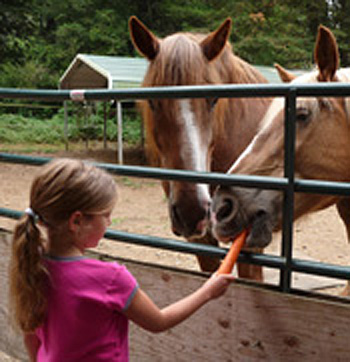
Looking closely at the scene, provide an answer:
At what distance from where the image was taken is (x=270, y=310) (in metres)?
1.67

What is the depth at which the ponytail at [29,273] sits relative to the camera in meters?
1.23

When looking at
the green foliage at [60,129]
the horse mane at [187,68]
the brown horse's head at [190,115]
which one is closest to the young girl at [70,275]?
the brown horse's head at [190,115]

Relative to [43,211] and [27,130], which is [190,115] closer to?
[43,211]

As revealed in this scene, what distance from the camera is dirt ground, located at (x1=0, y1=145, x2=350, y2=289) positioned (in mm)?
5410

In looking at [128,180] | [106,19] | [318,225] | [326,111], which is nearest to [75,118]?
[106,19]

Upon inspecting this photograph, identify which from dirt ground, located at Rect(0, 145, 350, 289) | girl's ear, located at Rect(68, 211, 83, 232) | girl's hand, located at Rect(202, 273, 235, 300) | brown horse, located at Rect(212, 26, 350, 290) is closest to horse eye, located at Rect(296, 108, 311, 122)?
brown horse, located at Rect(212, 26, 350, 290)

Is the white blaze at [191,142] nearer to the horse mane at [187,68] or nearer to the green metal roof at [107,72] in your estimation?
the horse mane at [187,68]

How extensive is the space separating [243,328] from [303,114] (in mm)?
1048

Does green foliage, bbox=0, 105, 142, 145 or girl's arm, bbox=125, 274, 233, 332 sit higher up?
girl's arm, bbox=125, 274, 233, 332

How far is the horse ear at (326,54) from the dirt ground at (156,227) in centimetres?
84

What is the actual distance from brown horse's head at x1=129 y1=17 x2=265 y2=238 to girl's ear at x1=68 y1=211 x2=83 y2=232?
3.56 ft

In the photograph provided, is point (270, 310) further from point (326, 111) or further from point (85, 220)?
point (326, 111)

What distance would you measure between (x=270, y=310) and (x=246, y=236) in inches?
12.5

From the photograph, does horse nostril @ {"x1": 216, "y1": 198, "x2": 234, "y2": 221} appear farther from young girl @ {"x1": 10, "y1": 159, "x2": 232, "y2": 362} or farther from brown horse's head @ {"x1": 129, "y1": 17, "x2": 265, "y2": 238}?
young girl @ {"x1": 10, "y1": 159, "x2": 232, "y2": 362}
